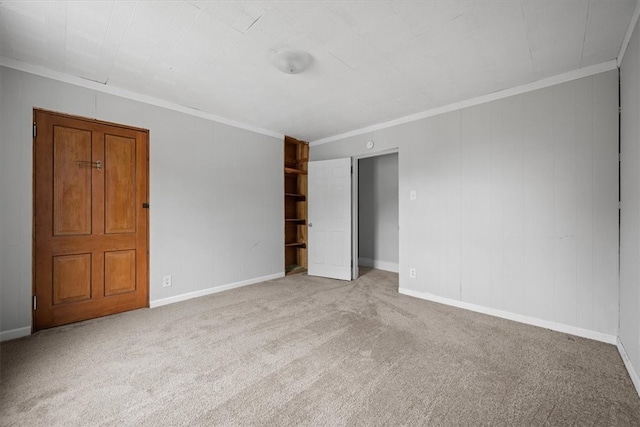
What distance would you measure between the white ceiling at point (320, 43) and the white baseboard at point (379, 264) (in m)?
3.18

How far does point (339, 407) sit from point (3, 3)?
3276 mm

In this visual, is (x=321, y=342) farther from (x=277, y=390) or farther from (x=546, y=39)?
(x=546, y=39)

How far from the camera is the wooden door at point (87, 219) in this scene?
257 centimetres

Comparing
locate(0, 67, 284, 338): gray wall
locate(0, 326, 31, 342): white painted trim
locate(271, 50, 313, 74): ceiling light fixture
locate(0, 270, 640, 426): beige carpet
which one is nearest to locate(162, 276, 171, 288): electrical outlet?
locate(0, 67, 284, 338): gray wall

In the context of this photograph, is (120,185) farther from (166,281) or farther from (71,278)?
(166,281)

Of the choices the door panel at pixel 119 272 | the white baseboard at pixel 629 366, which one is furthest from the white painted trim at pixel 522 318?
the door panel at pixel 119 272

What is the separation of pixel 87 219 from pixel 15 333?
1.11m

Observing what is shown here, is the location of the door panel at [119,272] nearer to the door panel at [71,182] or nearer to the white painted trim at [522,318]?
the door panel at [71,182]

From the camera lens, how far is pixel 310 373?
74.3 inches

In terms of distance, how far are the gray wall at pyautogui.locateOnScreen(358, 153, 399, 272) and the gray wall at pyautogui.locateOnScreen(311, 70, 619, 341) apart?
1.56m

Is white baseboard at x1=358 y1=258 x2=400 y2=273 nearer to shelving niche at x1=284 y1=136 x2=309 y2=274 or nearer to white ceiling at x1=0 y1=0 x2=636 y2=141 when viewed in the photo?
shelving niche at x1=284 y1=136 x2=309 y2=274

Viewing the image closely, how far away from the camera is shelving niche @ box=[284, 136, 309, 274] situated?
5.15 meters

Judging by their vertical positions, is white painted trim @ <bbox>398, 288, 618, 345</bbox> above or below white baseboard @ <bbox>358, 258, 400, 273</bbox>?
below

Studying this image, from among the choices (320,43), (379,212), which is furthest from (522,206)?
(379,212)
